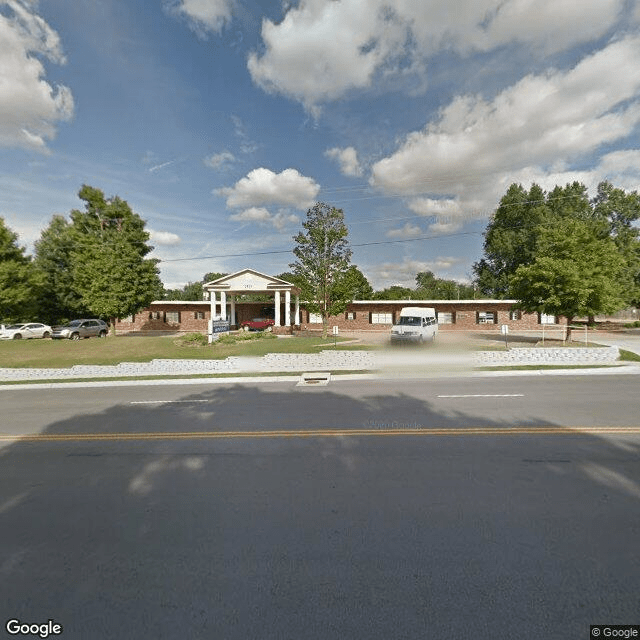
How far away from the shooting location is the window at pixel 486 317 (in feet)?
117

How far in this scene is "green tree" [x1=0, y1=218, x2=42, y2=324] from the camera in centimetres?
2631

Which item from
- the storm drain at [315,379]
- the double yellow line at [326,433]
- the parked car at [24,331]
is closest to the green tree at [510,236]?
the storm drain at [315,379]

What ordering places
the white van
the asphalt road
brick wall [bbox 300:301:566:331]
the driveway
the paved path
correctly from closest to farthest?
the asphalt road < the paved path < the driveway < the white van < brick wall [bbox 300:301:566:331]

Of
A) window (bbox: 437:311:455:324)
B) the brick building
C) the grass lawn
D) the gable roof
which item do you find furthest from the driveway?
the gable roof

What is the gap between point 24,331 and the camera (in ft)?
93.7

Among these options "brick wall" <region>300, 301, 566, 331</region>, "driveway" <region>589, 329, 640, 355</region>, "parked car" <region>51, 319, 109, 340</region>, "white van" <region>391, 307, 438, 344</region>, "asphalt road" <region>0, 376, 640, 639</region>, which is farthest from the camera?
"brick wall" <region>300, 301, 566, 331</region>

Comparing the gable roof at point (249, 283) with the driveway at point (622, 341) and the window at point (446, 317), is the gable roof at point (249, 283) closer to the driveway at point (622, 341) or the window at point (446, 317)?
the window at point (446, 317)

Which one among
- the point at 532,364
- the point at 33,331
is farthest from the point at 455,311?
the point at 33,331

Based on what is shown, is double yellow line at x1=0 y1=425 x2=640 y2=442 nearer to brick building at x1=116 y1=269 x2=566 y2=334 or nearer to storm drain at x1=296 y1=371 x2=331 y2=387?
storm drain at x1=296 y1=371 x2=331 y2=387

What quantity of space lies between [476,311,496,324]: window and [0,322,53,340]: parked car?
4174 centimetres

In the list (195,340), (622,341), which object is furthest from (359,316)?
(622,341)

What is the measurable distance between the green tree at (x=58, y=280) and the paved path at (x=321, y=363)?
23.4 metres

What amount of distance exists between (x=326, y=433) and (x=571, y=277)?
19.1 meters

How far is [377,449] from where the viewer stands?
228 inches
